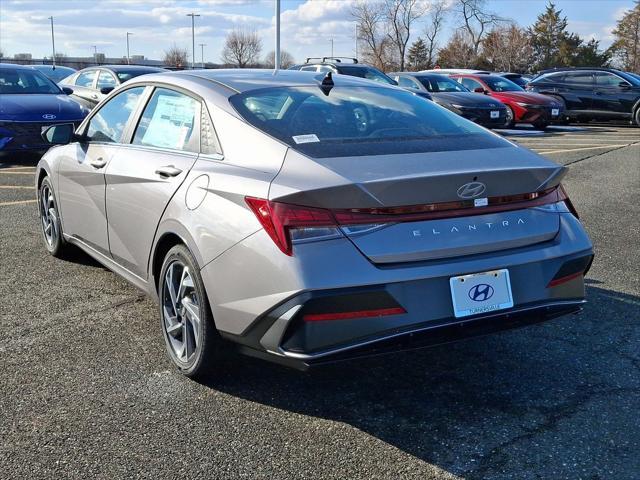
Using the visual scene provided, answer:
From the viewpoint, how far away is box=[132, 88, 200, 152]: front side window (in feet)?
12.3

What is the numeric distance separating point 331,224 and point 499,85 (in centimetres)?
1762

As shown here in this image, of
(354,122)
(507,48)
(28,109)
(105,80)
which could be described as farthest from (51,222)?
(507,48)

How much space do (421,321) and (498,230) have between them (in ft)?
1.76

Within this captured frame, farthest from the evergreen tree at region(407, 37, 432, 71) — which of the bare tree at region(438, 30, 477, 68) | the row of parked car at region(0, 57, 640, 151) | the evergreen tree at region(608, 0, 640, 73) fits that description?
the row of parked car at region(0, 57, 640, 151)

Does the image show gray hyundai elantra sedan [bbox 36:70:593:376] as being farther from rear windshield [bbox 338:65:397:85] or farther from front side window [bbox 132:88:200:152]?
rear windshield [bbox 338:65:397:85]

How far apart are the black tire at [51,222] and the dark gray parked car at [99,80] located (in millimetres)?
7780

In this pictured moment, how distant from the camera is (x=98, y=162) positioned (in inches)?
177

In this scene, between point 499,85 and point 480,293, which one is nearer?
point 480,293

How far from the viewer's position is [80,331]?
4195mm

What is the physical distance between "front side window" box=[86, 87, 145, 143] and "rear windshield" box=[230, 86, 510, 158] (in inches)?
43.9

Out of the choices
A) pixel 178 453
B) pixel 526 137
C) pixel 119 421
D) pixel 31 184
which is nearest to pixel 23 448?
pixel 119 421

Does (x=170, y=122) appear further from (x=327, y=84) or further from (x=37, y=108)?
(x=37, y=108)

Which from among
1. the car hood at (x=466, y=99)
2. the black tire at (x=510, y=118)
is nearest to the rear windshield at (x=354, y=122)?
the car hood at (x=466, y=99)

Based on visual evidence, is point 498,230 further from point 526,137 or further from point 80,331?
point 526,137
